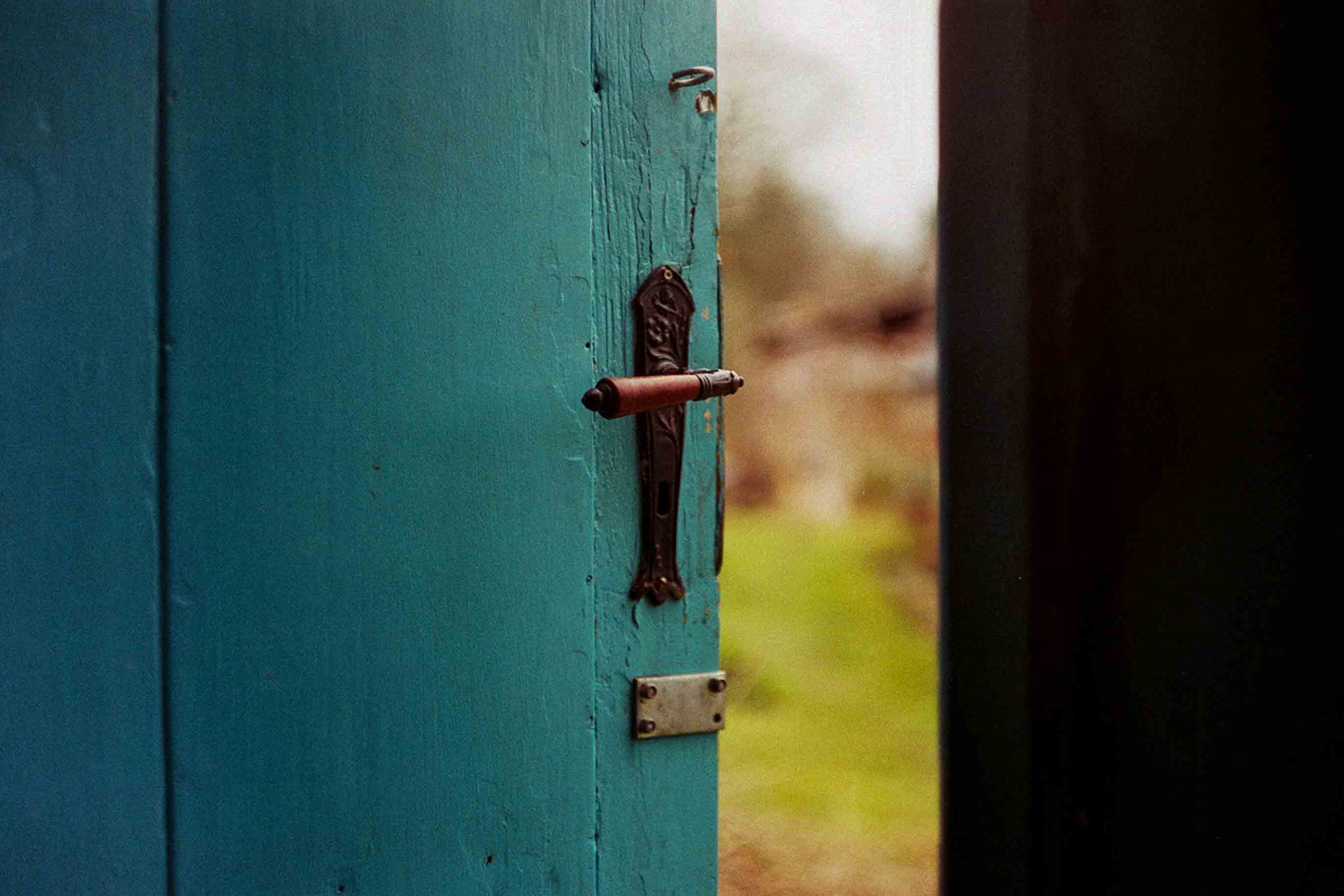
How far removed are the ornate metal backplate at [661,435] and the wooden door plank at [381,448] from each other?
0.04m

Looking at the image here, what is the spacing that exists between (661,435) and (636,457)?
23 millimetres

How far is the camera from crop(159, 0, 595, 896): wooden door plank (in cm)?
54

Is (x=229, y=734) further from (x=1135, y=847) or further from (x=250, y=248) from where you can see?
Result: (x=1135, y=847)

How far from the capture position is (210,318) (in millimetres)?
537

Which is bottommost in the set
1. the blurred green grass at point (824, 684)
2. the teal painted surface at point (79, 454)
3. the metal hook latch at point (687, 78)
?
the blurred green grass at point (824, 684)

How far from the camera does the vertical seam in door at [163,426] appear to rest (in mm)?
526

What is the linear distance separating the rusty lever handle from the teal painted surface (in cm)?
25

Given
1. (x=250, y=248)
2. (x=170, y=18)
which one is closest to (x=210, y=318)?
(x=250, y=248)

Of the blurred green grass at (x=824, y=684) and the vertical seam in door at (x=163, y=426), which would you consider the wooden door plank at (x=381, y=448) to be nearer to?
the vertical seam in door at (x=163, y=426)

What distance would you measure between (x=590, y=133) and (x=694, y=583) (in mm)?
317

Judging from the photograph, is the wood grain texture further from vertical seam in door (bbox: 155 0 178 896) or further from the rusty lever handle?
vertical seam in door (bbox: 155 0 178 896)

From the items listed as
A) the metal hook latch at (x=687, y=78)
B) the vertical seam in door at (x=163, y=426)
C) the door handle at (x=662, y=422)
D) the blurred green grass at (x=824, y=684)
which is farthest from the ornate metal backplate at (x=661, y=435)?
the blurred green grass at (x=824, y=684)

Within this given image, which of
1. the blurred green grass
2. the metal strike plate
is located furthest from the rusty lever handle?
the blurred green grass

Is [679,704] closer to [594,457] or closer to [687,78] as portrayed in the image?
[594,457]
